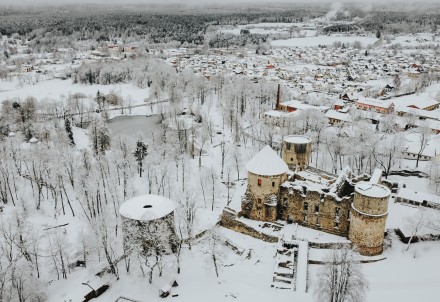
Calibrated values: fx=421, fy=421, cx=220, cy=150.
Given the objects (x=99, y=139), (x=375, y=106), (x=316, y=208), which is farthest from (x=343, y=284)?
(x=375, y=106)

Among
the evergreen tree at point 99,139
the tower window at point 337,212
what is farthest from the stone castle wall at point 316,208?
the evergreen tree at point 99,139

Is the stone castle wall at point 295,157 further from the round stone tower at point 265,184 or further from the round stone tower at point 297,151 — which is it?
the round stone tower at point 265,184

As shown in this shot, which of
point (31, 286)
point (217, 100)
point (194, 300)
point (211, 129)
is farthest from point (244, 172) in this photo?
point (217, 100)

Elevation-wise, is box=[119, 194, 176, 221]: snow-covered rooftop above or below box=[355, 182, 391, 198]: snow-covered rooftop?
below

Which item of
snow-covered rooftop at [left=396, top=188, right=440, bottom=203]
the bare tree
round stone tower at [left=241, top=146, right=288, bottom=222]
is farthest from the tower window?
snow-covered rooftop at [left=396, top=188, right=440, bottom=203]

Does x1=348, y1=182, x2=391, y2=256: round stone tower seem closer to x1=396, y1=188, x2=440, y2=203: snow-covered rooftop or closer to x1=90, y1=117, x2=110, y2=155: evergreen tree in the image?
x1=396, y1=188, x2=440, y2=203: snow-covered rooftop

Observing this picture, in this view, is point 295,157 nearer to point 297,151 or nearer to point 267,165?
point 297,151
